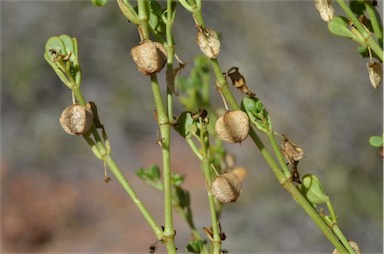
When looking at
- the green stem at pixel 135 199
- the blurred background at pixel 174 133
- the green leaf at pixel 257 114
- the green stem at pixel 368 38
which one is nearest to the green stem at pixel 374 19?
the green stem at pixel 368 38

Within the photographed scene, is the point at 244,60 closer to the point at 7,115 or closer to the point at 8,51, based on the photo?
the point at 8,51

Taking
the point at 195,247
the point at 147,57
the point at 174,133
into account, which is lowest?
the point at 195,247

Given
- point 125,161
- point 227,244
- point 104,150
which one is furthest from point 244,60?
point 104,150

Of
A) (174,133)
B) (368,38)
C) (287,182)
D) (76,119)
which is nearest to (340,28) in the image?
(368,38)

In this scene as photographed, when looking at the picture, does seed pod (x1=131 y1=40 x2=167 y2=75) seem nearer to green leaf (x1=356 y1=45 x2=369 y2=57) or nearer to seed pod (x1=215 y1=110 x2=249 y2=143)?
seed pod (x1=215 y1=110 x2=249 y2=143)

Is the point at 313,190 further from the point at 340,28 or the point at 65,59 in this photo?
the point at 65,59

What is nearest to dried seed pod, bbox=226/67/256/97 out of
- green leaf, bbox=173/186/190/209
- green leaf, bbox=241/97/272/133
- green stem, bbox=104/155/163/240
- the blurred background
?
green leaf, bbox=241/97/272/133

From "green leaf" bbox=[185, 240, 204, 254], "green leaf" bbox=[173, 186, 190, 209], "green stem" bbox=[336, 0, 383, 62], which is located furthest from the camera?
"green leaf" bbox=[173, 186, 190, 209]

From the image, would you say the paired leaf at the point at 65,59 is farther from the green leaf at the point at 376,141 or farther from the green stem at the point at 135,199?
the green leaf at the point at 376,141
